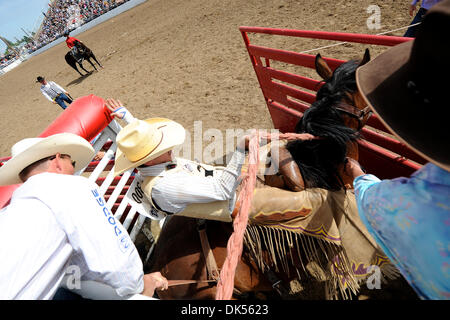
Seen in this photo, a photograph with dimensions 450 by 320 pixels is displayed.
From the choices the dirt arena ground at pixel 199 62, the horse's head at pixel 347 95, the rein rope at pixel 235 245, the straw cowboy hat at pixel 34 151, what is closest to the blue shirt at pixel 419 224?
the rein rope at pixel 235 245

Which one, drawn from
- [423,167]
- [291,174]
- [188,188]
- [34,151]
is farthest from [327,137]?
[34,151]

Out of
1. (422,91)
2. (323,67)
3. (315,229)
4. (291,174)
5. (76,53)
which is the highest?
(76,53)

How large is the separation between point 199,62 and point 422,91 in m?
6.16

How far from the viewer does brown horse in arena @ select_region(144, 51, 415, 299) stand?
4.71ft

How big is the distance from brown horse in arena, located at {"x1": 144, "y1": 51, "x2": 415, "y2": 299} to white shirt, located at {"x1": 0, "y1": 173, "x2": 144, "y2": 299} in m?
0.50

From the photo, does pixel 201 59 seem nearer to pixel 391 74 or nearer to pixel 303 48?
pixel 303 48

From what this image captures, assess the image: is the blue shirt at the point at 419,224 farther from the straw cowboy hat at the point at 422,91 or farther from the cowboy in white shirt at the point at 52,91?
the cowboy in white shirt at the point at 52,91

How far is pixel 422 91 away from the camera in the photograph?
22.7 inches

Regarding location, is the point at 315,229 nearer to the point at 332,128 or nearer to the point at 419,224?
the point at 332,128

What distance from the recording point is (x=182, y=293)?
5.13 ft

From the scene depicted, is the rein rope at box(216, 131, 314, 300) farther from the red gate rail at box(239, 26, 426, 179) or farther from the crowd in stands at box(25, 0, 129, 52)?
the crowd in stands at box(25, 0, 129, 52)

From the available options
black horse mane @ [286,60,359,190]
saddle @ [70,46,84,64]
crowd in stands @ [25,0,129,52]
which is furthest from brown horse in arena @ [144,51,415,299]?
crowd in stands @ [25,0,129,52]

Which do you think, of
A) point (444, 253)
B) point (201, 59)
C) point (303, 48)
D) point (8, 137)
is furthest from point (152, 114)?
point (8, 137)

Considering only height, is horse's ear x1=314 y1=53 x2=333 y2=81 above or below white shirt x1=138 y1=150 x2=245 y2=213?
above
